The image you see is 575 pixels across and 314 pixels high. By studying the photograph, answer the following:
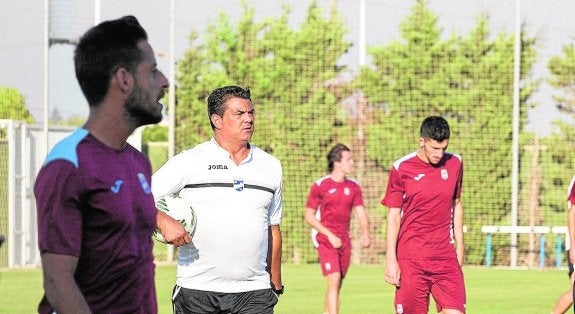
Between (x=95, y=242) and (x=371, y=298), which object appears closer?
(x=95, y=242)

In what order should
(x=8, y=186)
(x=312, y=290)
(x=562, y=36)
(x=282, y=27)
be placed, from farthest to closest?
(x=282, y=27)
(x=562, y=36)
(x=8, y=186)
(x=312, y=290)

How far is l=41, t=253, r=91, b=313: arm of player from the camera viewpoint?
3.72 metres

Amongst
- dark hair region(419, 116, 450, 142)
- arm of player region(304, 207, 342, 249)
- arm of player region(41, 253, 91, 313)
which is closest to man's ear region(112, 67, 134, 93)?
arm of player region(41, 253, 91, 313)

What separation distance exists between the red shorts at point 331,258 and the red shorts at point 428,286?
13.7ft

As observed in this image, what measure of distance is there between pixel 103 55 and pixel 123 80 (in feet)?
0.39

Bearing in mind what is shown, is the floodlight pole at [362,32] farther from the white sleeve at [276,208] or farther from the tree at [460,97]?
the white sleeve at [276,208]

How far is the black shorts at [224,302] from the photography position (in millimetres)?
7219

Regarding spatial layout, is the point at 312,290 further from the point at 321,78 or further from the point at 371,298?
the point at 321,78

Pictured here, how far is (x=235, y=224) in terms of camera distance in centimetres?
724

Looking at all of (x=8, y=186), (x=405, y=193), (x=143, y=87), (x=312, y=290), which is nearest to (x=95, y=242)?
(x=143, y=87)

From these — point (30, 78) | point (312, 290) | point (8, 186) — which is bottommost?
point (312, 290)

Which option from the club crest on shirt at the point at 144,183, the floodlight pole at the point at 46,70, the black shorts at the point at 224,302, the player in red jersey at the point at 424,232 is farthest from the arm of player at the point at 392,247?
the floodlight pole at the point at 46,70

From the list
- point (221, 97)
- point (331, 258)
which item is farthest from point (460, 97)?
point (221, 97)

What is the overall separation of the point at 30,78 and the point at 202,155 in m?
16.4
